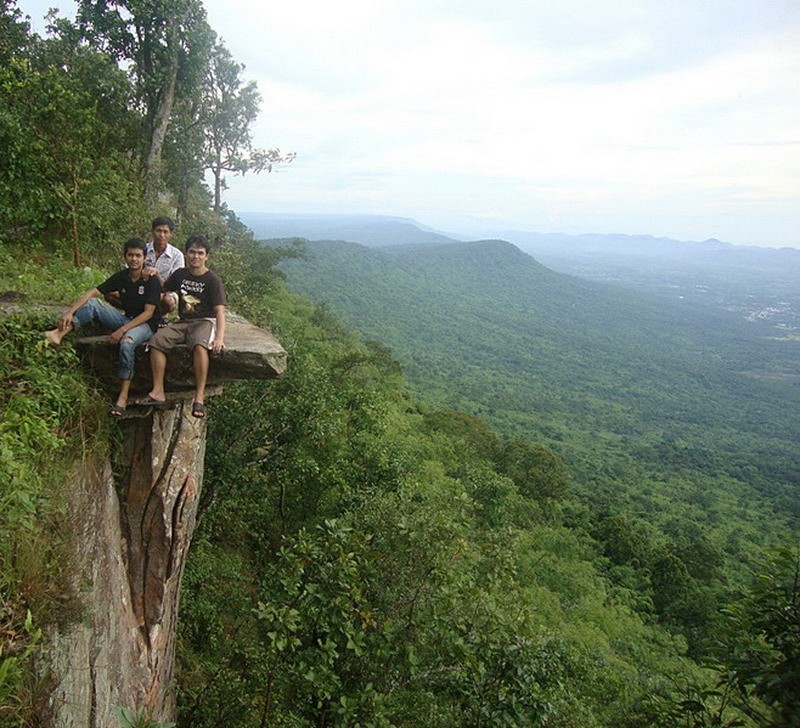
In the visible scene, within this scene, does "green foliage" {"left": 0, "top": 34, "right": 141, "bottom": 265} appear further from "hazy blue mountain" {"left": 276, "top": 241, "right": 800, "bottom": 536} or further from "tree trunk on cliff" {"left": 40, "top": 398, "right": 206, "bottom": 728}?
"hazy blue mountain" {"left": 276, "top": 241, "right": 800, "bottom": 536}

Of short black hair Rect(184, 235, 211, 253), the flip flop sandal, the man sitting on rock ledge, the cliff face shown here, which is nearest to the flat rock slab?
the cliff face

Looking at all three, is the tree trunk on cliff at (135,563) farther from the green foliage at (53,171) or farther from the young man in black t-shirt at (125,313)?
the green foliage at (53,171)

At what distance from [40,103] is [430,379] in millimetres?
68301

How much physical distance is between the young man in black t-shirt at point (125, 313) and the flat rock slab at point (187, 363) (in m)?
0.18

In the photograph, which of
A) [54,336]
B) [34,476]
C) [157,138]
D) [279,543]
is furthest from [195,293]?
[157,138]

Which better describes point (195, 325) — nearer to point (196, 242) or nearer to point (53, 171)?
point (196, 242)

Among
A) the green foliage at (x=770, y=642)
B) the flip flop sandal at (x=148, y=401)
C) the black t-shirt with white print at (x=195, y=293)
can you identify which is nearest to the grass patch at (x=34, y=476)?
the flip flop sandal at (x=148, y=401)

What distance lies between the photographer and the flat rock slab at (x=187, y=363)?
5594mm

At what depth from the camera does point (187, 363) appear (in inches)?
227

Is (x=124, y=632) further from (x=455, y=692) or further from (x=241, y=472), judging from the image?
(x=241, y=472)

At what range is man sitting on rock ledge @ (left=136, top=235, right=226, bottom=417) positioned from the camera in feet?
18.3

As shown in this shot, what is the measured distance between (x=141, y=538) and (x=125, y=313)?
261cm

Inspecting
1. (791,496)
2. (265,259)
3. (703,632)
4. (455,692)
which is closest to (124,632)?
(455,692)

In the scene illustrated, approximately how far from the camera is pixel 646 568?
26.6m
